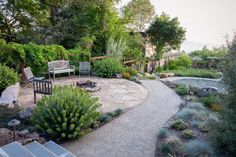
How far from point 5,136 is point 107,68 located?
6.75 metres

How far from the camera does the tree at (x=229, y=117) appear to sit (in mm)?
3463

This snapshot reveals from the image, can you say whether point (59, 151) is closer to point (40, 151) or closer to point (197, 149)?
Answer: point (40, 151)

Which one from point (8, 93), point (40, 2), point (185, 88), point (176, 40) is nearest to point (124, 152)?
point (8, 93)

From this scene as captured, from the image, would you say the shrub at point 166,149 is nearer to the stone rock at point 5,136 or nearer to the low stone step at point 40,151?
the low stone step at point 40,151

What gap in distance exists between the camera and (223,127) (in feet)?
11.8

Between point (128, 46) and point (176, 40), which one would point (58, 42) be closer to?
point (128, 46)

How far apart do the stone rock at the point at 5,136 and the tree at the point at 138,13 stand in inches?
465

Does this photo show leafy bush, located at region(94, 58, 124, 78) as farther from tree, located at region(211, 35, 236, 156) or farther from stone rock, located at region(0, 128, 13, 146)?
tree, located at region(211, 35, 236, 156)

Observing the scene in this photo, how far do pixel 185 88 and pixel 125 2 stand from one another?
887 cm

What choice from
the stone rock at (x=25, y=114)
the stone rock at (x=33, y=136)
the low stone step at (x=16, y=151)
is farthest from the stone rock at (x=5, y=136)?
the low stone step at (x=16, y=151)

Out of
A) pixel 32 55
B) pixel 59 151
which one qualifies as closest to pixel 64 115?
pixel 59 151

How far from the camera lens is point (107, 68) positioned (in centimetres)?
1040

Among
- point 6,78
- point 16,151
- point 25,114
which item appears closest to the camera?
point 16,151

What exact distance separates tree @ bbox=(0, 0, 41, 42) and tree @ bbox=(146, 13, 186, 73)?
7526mm
